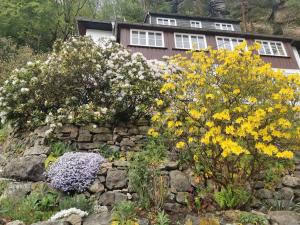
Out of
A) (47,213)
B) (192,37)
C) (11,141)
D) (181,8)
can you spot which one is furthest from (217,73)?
(181,8)

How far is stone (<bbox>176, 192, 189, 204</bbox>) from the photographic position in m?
6.59

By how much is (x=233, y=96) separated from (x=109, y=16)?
2564cm

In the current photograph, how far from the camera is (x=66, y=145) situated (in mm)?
8477

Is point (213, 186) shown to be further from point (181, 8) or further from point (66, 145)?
point (181, 8)

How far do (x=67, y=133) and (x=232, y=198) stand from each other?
4798 millimetres

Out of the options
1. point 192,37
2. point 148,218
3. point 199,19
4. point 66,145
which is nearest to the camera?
point 148,218

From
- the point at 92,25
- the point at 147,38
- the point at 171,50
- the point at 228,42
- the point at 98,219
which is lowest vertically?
the point at 98,219

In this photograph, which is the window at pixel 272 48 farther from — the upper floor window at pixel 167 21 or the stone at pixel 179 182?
the stone at pixel 179 182

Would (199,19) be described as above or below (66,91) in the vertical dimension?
above

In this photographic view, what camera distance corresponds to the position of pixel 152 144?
8.23 meters

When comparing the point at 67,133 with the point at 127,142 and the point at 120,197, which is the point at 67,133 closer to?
the point at 127,142

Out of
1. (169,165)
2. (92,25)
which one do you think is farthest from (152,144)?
(92,25)

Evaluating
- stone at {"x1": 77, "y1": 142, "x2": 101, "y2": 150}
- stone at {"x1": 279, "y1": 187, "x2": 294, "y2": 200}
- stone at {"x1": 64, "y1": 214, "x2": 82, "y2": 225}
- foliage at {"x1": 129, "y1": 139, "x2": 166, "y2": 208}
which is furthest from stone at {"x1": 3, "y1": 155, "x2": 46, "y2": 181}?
stone at {"x1": 279, "y1": 187, "x2": 294, "y2": 200}

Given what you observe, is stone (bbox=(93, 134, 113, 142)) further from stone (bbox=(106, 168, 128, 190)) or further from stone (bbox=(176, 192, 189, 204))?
stone (bbox=(176, 192, 189, 204))
